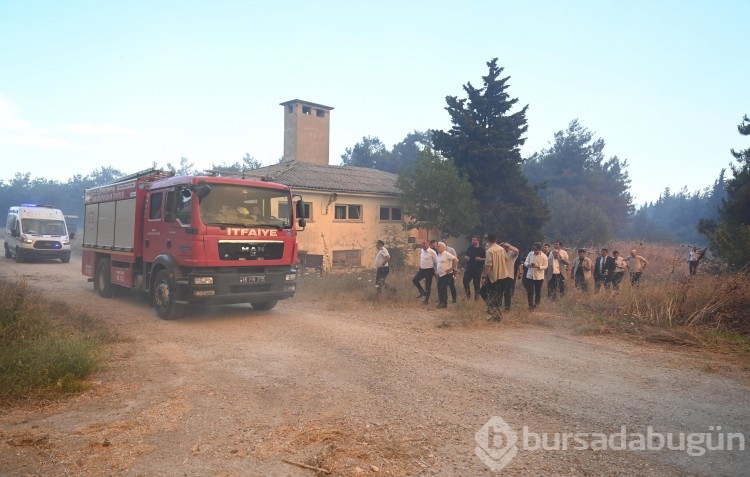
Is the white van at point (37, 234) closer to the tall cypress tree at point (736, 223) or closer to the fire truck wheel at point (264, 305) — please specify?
the fire truck wheel at point (264, 305)

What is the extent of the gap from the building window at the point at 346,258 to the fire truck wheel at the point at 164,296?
12756 millimetres

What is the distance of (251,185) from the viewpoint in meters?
9.80

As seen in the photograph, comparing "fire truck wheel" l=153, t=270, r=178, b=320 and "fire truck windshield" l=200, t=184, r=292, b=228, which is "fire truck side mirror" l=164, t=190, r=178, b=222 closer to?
"fire truck windshield" l=200, t=184, r=292, b=228

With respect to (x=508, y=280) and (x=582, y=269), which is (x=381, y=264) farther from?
(x=582, y=269)

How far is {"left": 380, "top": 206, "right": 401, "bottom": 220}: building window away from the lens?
25172mm

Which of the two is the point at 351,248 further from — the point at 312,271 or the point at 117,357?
the point at 117,357

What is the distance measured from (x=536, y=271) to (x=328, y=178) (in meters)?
14.7

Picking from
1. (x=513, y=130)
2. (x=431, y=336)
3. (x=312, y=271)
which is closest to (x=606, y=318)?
(x=431, y=336)

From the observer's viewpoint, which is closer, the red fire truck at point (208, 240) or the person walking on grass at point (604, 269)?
the red fire truck at point (208, 240)

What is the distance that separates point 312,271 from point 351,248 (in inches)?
183

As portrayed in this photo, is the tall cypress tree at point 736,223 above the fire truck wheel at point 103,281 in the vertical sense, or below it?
above

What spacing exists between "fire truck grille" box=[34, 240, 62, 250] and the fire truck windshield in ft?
55.3

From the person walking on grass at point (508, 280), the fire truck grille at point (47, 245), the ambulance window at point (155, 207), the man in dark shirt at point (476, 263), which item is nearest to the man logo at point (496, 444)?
the person walking on grass at point (508, 280)

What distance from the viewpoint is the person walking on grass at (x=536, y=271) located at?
10.9 m
